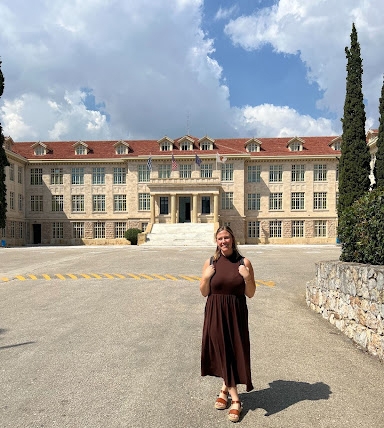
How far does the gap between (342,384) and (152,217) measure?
42.4m

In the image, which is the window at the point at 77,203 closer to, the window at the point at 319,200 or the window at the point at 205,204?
the window at the point at 205,204

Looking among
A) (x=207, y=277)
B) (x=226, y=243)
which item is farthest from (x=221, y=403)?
(x=226, y=243)

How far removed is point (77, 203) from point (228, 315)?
49171 mm

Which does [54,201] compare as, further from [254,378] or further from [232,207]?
[254,378]

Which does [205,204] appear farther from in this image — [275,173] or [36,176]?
[36,176]

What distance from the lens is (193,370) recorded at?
554 cm

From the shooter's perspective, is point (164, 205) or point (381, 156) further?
point (164, 205)

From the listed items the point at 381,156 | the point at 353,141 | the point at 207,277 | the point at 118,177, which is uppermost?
the point at 353,141

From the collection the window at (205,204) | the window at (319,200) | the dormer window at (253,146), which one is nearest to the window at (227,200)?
the window at (205,204)

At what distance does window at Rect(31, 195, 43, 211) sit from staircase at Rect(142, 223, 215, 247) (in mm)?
16832

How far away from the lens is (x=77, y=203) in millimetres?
51094

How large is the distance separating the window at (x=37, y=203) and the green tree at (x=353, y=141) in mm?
36455

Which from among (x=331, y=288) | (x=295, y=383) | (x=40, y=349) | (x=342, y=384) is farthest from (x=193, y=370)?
(x=331, y=288)

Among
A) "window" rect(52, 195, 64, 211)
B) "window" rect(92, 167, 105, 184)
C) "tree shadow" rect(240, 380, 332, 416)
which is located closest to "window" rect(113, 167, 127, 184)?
"window" rect(92, 167, 105, 184)
